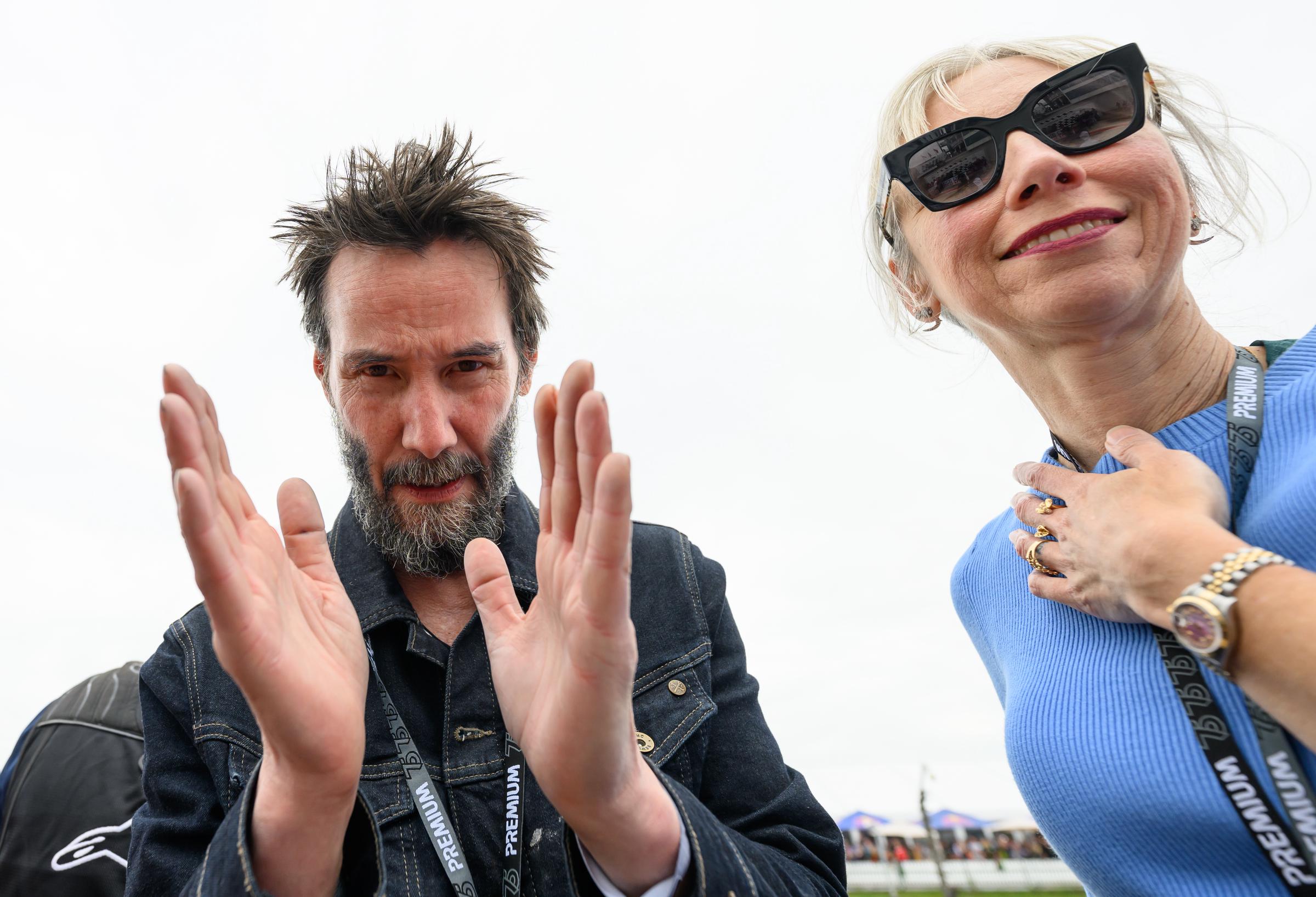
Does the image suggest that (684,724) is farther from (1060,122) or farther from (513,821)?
(1060,122)

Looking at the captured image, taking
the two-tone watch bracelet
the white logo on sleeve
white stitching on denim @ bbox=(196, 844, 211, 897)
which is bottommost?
the white logo on sleeve

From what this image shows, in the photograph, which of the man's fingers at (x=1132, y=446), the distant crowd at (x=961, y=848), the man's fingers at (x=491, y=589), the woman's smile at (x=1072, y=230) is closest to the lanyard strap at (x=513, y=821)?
the man's fingers at (x=491, y=589)

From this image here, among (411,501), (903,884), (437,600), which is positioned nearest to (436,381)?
(411,501)

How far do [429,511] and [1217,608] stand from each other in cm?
235

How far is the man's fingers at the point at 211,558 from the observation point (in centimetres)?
164

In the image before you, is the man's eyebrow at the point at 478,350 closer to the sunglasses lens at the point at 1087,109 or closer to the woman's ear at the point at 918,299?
the woman's ear at the point at 918,299

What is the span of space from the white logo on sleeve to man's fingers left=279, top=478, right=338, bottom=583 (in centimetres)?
123

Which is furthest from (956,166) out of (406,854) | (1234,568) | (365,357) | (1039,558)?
(406,854)

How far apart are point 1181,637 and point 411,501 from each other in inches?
92.9

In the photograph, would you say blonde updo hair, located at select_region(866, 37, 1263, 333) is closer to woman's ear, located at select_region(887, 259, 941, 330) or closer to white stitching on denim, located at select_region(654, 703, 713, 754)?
woman's ear, located at select_region(887, 259, 941, 330)

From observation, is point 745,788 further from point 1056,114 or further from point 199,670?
point 1056,114

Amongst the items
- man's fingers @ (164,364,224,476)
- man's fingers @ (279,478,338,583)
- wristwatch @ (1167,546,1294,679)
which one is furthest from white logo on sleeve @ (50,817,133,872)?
wristwatch @ (1167,546,1294,679)

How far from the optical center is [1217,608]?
1.90 m

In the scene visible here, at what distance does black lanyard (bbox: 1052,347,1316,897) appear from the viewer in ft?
6.41
